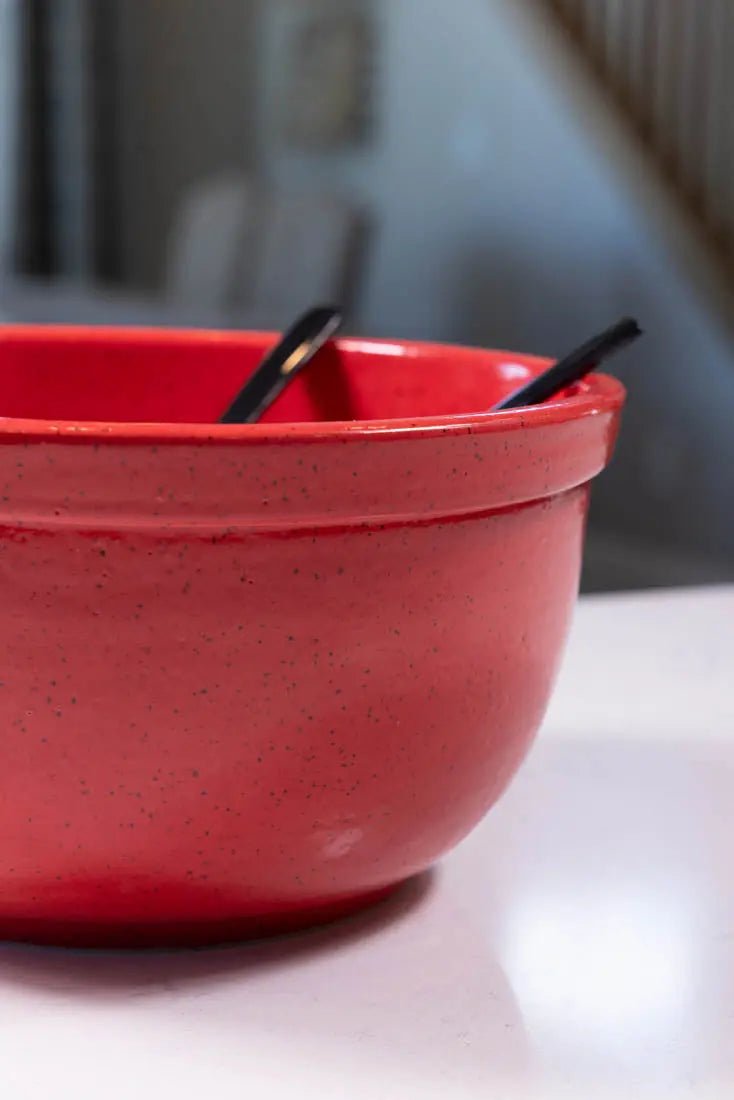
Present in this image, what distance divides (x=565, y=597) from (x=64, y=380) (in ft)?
0.89

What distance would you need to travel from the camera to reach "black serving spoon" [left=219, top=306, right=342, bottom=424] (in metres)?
0.59

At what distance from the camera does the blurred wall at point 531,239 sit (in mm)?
3621

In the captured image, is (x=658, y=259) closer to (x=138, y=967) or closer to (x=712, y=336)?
(x=712, y=336)

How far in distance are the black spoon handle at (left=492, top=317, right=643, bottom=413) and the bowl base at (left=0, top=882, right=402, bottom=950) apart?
7.1 inches

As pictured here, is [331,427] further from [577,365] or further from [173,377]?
[173,377]

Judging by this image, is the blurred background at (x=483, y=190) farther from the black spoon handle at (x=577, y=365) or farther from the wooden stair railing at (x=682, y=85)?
the black spoon handle at (x=577, y=365)

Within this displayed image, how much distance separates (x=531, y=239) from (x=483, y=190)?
0.24m

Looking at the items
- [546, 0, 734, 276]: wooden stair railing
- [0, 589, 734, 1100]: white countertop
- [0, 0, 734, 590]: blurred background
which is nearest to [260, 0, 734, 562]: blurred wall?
[0, 0, 734, 590]: blurred background

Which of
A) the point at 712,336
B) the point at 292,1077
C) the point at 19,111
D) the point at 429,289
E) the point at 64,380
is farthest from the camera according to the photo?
the point at 19,111

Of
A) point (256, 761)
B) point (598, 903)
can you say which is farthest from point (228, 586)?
point (598, 903)

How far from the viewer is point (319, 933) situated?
1.39 feet

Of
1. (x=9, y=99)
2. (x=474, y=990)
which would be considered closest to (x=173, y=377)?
(x=474, y=990)

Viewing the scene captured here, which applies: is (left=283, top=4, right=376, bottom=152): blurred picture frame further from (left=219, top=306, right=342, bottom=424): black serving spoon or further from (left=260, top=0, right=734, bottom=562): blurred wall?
(left=219, top=306, right=342, bottom=424): black serving spoon

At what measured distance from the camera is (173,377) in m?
0.62
